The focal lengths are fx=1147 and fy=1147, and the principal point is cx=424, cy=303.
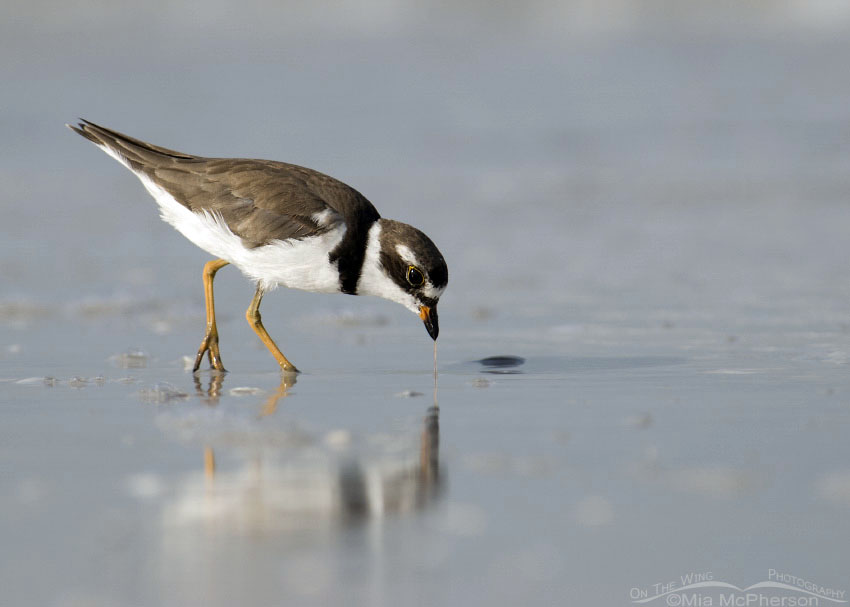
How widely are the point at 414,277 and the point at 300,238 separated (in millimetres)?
648

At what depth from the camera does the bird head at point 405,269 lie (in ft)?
20.0

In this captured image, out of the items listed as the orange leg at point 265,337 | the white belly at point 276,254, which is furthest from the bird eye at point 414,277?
the orange leg at point 265,337

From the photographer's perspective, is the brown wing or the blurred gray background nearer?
the blurred gray background

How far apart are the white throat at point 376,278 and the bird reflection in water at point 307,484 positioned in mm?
1573

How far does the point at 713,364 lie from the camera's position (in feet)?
20.4

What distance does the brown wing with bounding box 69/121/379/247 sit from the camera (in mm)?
6219

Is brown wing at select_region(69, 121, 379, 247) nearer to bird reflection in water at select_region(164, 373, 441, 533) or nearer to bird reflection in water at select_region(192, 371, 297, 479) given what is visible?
bird reflection in water at select_region(192, 371, 297, 479)

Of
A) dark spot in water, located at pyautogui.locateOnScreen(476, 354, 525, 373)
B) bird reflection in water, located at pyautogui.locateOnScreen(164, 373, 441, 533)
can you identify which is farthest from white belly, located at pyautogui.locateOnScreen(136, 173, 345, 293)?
bird reflection in water, located at pyautogui.locateOnScreen(164, 373, 441, 533)

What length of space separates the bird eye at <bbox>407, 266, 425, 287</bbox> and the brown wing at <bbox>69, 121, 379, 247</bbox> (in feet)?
1.51

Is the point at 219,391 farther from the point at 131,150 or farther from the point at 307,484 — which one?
the point at 131,150

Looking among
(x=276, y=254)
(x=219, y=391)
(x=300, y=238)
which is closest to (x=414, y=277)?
(x=300, y=238)

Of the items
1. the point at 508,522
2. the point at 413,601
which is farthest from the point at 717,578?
the point at 413,601

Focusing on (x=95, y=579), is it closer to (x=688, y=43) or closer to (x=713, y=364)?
(x=713, y=364)

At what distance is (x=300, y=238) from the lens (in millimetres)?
6168
